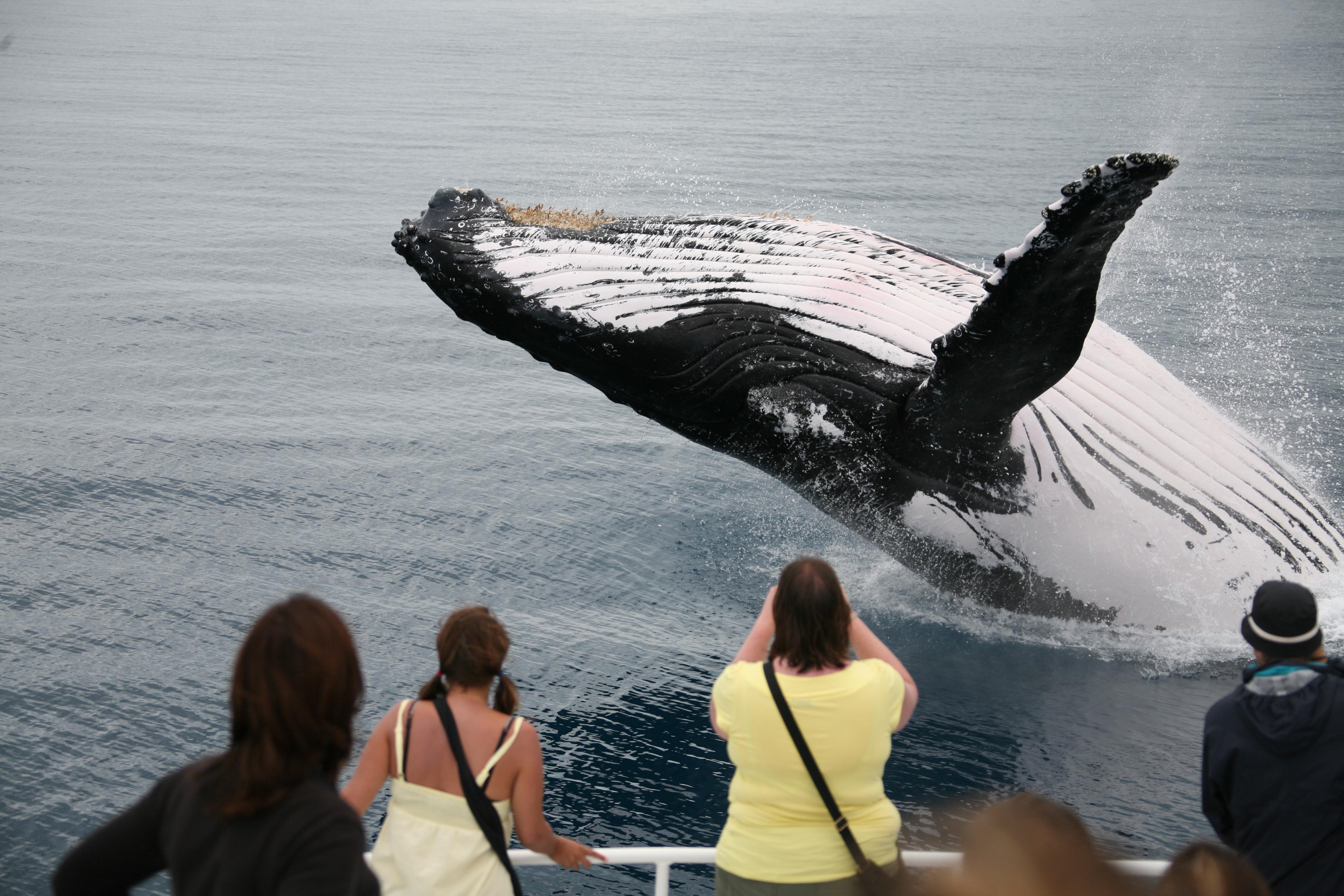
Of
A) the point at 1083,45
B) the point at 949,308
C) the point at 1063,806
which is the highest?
the point at 1083,45

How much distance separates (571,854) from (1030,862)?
86.4 inches

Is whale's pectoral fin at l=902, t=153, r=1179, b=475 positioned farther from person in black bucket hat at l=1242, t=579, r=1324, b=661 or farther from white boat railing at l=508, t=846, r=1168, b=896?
white boat railing at l=508, t=846, r=1168, b=896

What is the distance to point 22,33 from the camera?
5259 cm

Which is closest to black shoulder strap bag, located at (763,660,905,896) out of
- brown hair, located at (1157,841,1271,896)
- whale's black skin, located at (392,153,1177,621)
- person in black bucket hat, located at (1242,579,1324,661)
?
brown hair, located at (1157,841,1271,896)

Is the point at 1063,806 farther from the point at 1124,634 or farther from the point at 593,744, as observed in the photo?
the point at 1124,634

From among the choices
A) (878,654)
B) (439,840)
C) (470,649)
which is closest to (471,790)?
(439,840)

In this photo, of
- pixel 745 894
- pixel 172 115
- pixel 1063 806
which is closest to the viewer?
pixel 1063 806

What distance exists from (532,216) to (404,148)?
70.0 ft

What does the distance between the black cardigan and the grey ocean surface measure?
337 cm

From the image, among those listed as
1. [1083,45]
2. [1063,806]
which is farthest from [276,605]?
[1083,45]

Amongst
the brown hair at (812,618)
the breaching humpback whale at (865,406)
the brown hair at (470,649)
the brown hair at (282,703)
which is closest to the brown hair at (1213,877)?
the brown hair at (812,618)

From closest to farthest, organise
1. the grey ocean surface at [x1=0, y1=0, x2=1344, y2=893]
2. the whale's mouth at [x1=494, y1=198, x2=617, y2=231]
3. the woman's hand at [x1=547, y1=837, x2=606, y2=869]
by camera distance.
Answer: the woman's hand at [x1=547, y1=837, x2=606, y2=869] → the grey ocean surface at [x1=0, y1=0, x2=1344, y2=893] → the whale's mouth at [x1=494, y1=198, x2=617, y2=231]

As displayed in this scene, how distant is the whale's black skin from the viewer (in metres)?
Answer: 7.41

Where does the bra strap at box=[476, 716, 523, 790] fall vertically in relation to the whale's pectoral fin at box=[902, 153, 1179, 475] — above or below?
below
